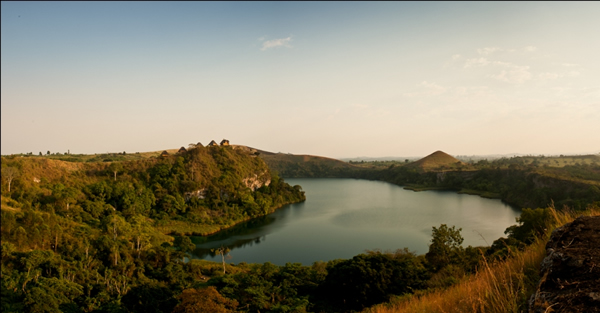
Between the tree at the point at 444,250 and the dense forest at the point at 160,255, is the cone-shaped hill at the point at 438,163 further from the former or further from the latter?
the tree at the point at 444,250

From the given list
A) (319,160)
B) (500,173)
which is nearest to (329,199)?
(500,173)

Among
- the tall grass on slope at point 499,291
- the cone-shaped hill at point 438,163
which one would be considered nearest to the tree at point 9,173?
the tall grass on slope at point 499,291

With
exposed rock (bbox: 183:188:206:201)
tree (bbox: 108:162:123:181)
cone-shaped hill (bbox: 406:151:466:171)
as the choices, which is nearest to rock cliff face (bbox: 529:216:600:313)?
exposed rock (bbox: 183:188:206:201)

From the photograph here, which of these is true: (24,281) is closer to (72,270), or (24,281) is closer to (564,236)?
(72,270)

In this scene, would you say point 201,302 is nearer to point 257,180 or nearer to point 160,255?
point 160,255

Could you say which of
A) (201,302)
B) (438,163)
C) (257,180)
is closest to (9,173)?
(201,302)

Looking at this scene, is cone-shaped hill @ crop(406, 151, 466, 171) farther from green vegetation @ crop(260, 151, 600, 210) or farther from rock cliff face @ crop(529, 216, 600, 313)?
rock cliff face @ crop(529, 216, 600, 313)
